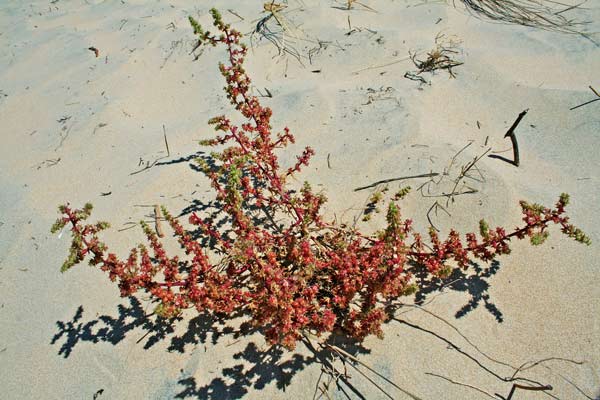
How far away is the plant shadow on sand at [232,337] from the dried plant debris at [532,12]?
10.2ft

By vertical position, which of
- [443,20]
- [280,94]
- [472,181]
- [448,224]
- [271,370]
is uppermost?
[443,20]

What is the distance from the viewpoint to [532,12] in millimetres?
4391

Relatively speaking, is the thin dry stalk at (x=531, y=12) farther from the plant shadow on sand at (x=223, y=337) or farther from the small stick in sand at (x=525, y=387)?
the small stick in sand at (x=525, y=387)

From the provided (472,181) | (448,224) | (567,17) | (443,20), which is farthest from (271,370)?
(567,17)

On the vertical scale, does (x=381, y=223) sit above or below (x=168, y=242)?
below

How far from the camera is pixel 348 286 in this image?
197 centimetres

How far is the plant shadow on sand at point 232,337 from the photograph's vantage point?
206 centimetres

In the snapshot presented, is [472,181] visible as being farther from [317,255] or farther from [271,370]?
[271,370]

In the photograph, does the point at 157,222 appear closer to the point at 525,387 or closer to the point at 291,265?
the point at 291,265

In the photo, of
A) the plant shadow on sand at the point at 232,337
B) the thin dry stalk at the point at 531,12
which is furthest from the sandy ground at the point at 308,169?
the thin dry stalk at the point at 531,12

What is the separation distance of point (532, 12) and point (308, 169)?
3.17 m

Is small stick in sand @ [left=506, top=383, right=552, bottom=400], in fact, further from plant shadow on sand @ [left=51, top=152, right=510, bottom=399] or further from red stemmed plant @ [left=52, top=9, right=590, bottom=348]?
red stemmed plant @ [left=52, top=9, right=590, bottom=348]

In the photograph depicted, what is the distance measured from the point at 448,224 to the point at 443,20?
2.77m

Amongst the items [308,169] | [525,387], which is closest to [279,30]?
[308,169]
